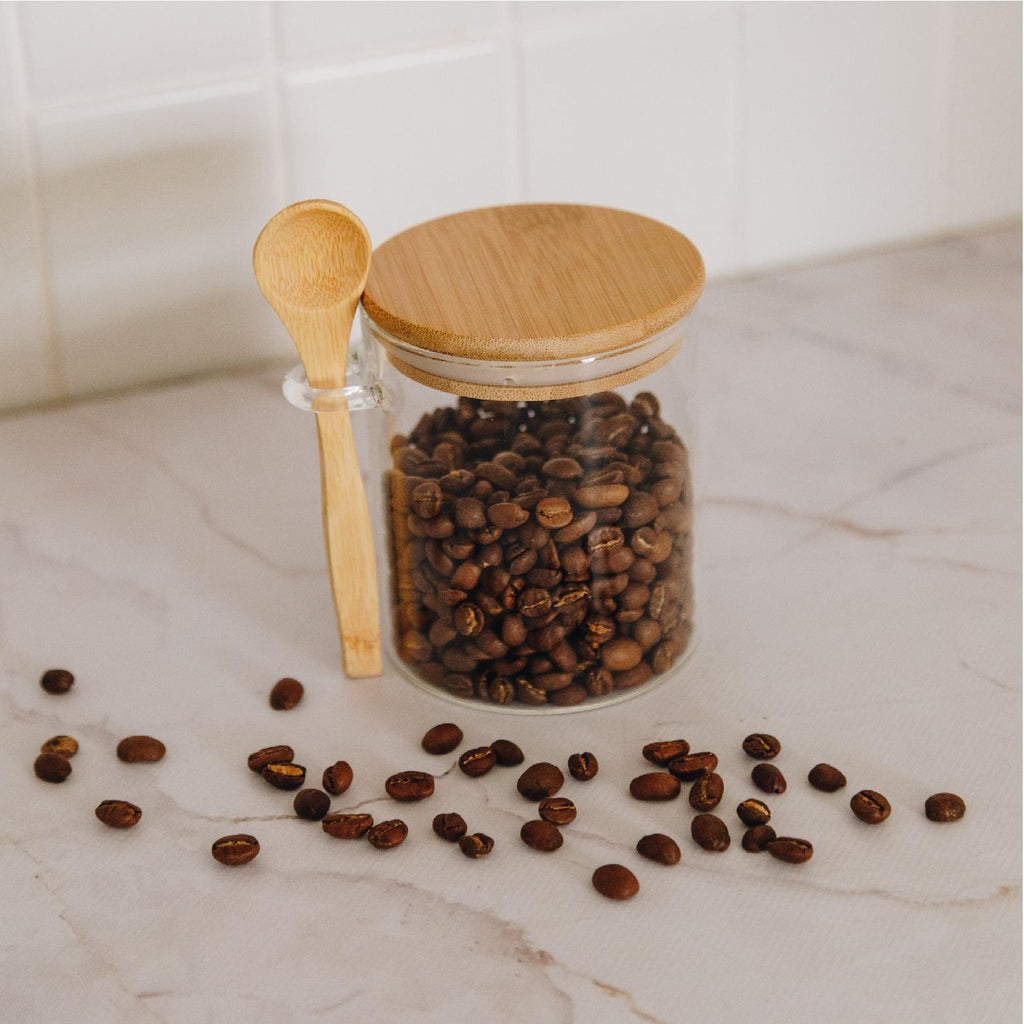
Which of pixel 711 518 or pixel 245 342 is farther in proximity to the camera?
pixel 245 342

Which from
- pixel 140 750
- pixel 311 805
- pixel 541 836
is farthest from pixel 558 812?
pixel 140 750

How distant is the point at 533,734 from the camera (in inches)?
30.6

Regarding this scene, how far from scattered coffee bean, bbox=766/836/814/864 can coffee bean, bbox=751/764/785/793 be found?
40 millimetres

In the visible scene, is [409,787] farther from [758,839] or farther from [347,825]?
[758,839]

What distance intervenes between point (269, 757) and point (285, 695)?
0.18 feet

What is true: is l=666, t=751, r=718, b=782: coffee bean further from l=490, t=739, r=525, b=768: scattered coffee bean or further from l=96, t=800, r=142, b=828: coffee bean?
l=96, t=800, r=142, b=828: coffee bean

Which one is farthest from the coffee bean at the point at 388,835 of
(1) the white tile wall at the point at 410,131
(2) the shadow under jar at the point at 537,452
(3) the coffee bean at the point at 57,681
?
(1) the white tile wall at the point at 410,131

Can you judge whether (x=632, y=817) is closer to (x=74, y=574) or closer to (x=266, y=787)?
(x=266, y=787)

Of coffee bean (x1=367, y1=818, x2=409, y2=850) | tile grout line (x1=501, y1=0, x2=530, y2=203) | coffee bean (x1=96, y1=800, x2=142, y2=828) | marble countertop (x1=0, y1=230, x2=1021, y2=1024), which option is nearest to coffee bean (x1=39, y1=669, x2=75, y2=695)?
marble countertop (x1=0, y1=230, x2=1021, y2=1024)

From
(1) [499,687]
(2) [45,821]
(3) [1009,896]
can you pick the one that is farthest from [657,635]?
(2) [45,821]

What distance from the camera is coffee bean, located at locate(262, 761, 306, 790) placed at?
732 millimetres

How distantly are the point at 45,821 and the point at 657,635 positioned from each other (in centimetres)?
34

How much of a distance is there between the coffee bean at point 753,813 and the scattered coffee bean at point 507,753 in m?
0.12

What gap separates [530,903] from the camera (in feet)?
2.19
